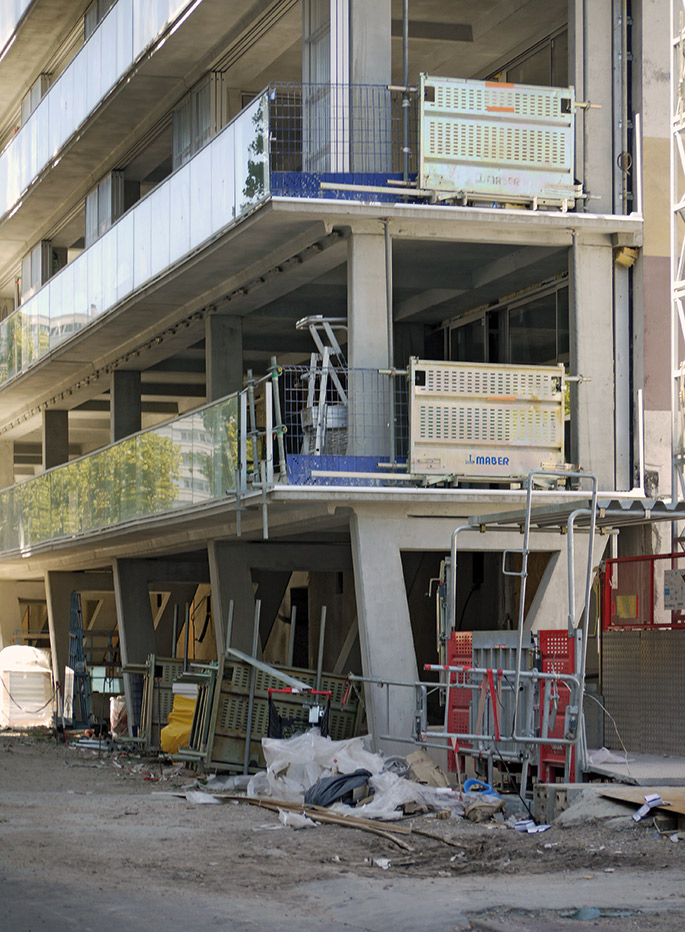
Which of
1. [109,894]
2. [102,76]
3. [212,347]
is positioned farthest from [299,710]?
[102,76]

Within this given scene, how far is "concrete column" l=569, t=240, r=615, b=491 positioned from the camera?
2034cm

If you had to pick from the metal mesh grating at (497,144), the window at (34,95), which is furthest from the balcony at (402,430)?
the window at (34,95)

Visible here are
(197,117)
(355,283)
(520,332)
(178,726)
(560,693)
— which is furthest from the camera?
(197,117)

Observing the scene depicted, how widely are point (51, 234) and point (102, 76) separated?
976cm

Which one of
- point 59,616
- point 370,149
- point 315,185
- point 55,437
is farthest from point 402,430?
point 55,437

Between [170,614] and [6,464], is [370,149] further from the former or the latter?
[6,464]

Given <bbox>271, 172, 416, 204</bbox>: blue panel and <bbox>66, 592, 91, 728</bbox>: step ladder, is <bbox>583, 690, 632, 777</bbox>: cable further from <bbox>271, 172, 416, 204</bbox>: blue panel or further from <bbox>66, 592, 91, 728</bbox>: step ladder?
<bbox>66, 592, 91, 728</bbox>: step ladder

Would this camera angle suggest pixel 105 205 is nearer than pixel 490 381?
No

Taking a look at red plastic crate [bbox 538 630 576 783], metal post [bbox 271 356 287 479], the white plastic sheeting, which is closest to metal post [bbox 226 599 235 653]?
metal post [bbox 271 356 287 479]

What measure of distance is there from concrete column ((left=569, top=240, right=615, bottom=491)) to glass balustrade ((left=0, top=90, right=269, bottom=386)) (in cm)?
431

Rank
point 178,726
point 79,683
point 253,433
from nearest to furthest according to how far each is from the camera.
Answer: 1. point 253,433
2. point 178,726
3. point 79,683

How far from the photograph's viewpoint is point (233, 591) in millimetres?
Answer: 24688

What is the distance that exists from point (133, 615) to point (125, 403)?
13.6 feet

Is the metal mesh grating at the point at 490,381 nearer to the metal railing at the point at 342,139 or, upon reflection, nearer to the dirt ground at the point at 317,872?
the metal railing at the point at 342,139
